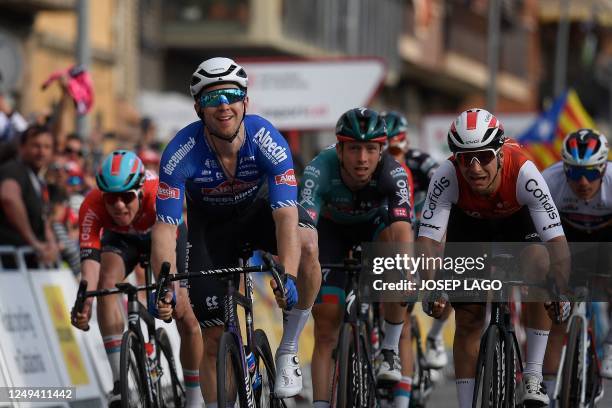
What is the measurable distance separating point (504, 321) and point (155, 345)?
2764 millimetres

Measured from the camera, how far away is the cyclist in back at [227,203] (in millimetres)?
8812

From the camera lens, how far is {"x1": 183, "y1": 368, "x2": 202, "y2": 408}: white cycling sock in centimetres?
1075

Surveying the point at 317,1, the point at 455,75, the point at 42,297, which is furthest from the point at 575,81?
the point at 42,297

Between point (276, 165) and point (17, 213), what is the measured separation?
439 centimetres

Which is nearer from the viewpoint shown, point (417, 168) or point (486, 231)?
point (486, 231)

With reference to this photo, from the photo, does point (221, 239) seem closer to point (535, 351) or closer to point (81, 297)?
point (81, 297)

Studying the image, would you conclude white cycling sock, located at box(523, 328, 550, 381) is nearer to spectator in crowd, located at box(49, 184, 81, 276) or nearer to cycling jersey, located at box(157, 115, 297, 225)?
cycling jersey, located at box(157, 115, 297, 225)

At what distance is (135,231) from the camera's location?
1102 centimetres

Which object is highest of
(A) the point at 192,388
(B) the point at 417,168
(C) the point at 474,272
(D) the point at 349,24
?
(D) the point at 349,24

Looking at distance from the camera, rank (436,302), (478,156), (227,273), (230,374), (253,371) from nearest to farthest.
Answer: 1. (230,374)
2. (227,273)
3. (253,371)
4. (436,302)
5. (478,156)

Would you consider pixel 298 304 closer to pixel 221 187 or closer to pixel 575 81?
pixel 221 187

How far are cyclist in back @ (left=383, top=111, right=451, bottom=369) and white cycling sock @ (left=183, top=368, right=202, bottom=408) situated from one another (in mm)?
2590

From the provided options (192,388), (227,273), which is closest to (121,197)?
(192,388)

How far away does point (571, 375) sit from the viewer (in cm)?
1045
